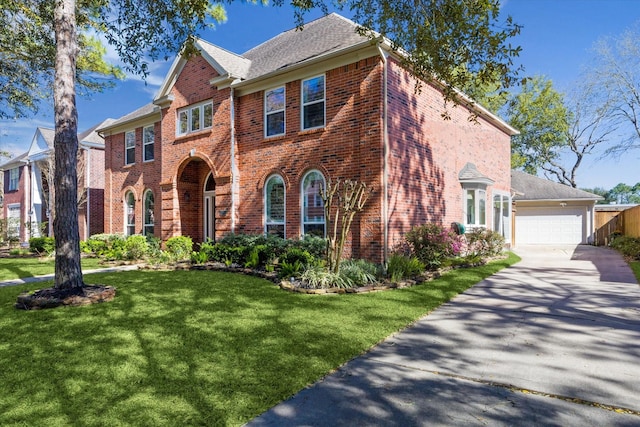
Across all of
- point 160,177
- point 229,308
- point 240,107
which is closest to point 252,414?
point 229,308

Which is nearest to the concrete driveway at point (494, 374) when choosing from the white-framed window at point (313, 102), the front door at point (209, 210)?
the white-framed window at point (313, 102)

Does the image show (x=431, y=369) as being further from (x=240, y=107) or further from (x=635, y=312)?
(x=240, y=107)

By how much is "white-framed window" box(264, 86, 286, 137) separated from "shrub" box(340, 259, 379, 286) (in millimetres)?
5264

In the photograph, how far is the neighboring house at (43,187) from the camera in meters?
20.2

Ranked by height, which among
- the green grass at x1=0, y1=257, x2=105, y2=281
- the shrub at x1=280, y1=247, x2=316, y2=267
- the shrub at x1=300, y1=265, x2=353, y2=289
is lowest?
the green grass at x1=0, y1=257, x2=105, y2=281

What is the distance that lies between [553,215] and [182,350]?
24.4 meters

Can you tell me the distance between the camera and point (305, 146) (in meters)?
11.2

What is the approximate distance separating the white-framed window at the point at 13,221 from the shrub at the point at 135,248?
54.2 feet

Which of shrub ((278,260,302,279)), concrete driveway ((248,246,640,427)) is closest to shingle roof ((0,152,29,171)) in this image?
shrub ((278,260,302,279))

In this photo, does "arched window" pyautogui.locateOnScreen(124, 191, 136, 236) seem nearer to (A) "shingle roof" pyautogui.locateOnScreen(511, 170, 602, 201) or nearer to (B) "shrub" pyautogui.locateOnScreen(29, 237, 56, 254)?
(B) "shrub" pyautogui.locateOnScreen(29, 237, 56, 254)

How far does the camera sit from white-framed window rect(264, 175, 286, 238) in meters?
11.9

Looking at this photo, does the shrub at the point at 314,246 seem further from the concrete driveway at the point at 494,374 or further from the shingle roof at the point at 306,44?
the shingle roof at the point at 306,44

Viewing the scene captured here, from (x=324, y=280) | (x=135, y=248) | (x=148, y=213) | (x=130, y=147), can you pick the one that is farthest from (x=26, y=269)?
(x=324, y=280)

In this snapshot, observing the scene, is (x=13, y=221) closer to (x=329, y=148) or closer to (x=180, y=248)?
(x=180, y=248)
